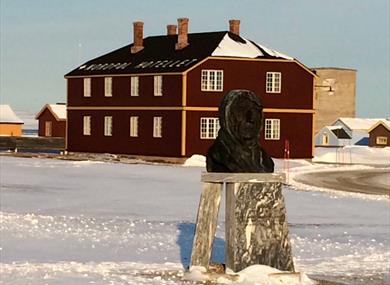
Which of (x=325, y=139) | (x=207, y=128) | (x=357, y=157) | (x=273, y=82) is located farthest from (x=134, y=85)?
(x=325, y=139)

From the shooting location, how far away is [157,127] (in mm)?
55844

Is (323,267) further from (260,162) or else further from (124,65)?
(124,65)

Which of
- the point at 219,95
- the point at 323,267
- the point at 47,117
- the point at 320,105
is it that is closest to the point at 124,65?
the point at 219,95

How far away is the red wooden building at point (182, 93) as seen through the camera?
54.2m

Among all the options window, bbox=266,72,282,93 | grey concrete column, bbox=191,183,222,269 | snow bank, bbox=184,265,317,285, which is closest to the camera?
snow bank, bbox=184,265,317,285

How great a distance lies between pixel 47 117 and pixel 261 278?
7459 centimetres

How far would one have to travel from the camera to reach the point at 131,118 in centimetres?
5825

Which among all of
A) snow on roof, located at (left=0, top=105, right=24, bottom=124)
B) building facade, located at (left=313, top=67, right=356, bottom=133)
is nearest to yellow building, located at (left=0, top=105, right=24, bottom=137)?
snow on roof, located at (left=0, top=105, right=24, bottom=124)

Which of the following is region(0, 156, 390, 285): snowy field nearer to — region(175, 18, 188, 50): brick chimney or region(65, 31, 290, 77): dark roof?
region(65, 31, 290, 77): dark roof

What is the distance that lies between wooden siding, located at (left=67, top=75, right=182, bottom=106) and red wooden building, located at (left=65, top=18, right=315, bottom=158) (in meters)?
0.06

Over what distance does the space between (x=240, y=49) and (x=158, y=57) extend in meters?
5.68

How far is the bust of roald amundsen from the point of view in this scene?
1403 cm

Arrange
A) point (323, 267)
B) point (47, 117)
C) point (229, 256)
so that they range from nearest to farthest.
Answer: point (229, 256), point (323, 267), point (47, 117)

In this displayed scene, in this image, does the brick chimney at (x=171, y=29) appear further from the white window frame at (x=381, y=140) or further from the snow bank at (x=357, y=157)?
the white window frame at (x=381, y=140)
